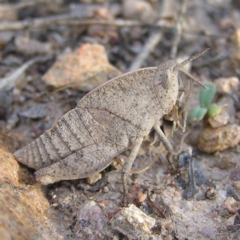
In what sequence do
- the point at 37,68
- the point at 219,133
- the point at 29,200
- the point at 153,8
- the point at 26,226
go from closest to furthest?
the point at 26,226 → the point at 29,200 → the point at 219,133 → the point at 37,68 → the point at 153,8

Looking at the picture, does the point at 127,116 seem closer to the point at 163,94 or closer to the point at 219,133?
the point at 163,94

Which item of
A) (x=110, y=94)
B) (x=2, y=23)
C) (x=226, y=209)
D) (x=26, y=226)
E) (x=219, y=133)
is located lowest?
(x=226, y=209)

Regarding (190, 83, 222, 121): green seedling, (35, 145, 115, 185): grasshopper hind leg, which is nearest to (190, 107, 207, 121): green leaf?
(190, 83, 222, 121): green seedling

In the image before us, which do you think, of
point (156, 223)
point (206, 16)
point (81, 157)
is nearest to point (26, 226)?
point (81, 157)

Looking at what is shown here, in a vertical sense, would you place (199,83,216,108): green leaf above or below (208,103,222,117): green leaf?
above

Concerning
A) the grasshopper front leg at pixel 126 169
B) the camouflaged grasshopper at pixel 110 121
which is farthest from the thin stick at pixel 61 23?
the grasshopper front leg at pixel 126 169

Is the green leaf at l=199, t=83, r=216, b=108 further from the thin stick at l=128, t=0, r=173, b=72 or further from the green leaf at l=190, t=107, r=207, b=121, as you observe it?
the thin stick at l=128, t=0, r=173, b=72
